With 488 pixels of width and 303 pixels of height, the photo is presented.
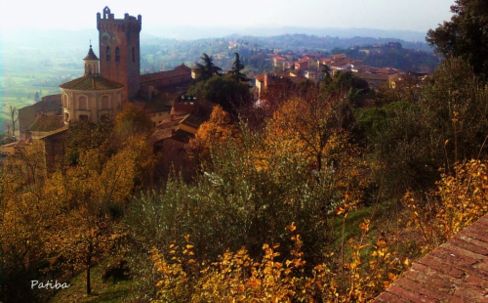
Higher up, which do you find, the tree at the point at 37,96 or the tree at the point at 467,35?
the tree at the point at 467,35

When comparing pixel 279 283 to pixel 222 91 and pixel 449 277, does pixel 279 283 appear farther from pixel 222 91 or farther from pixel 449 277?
pixel 222 91

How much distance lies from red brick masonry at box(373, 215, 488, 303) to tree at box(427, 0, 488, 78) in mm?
14223

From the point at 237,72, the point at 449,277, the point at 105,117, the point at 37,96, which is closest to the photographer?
the point at 449,277

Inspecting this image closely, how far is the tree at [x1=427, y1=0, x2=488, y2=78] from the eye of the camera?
16125mm

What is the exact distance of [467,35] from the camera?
17016 mm

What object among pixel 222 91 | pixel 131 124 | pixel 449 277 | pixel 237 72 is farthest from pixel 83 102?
pixel 449 277

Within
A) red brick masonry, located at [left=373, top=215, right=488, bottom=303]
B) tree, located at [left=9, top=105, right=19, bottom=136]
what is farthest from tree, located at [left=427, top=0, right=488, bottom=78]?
tree, located at [left=9, top=105, right=19, bottom=136]

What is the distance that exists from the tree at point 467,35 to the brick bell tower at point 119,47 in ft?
130

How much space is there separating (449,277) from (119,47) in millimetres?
53851

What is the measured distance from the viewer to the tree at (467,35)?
1612 centimetres

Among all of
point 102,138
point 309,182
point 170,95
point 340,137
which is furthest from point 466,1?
point 170,95

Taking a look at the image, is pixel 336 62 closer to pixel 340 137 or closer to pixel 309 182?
pixel 340 137

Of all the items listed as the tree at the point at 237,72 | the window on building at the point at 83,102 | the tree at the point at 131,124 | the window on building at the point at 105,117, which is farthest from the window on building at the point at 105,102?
the tree at the point at 237,72

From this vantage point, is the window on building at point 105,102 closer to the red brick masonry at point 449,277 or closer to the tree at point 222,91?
the tree at point 222,91
